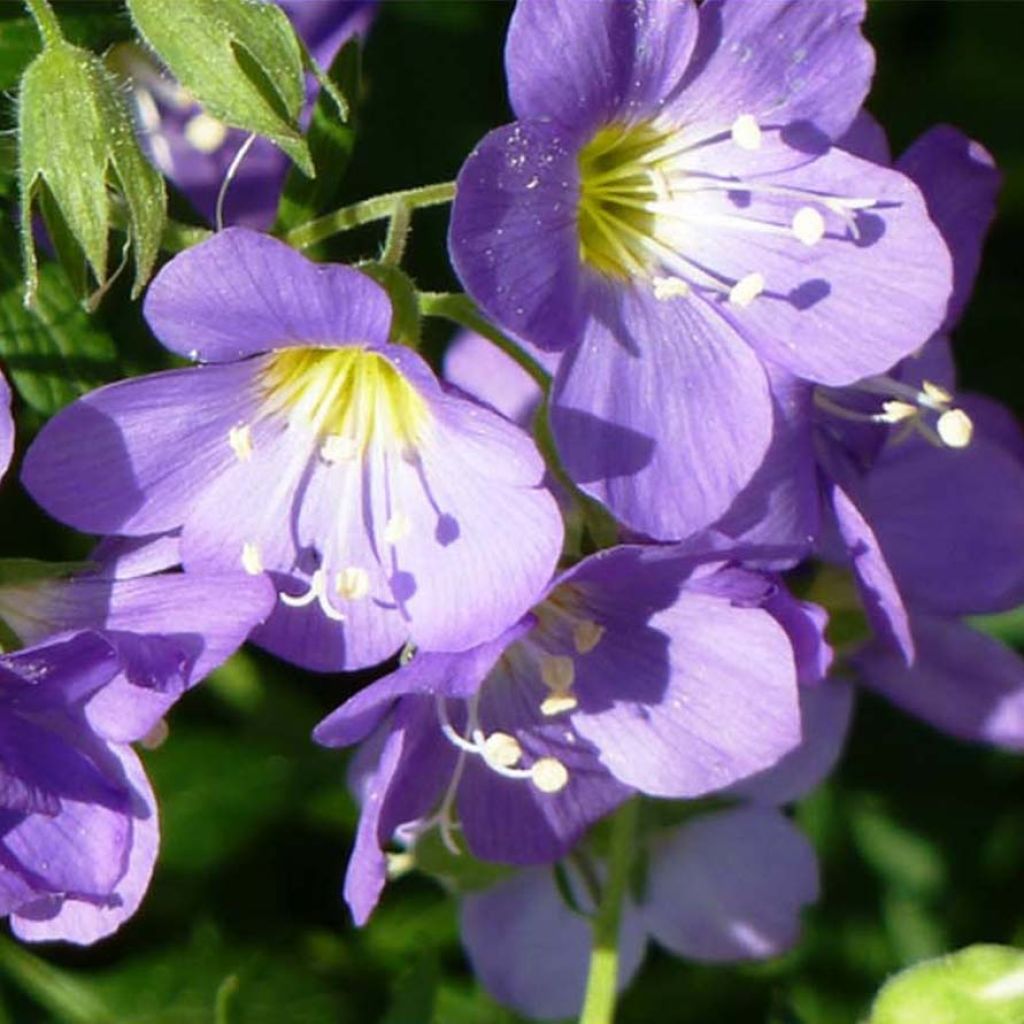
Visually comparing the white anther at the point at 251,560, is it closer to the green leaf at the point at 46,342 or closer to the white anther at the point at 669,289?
the green leaf at the point at 46,342

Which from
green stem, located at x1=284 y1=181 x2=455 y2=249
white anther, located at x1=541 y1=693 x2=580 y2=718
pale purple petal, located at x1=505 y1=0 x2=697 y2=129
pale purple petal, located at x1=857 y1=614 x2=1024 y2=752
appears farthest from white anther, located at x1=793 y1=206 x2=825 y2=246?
pale purple petal, located at x1=857 y1=614 x2=1024 y2=752

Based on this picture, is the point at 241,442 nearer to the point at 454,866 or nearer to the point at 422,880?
the point at 454,866

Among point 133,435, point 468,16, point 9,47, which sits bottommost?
point 468,16

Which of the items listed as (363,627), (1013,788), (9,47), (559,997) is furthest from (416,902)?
(9,47)

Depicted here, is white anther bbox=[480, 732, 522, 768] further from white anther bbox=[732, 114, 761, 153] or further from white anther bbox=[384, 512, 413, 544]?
white anther bbox=[732, 114, 761, 153]

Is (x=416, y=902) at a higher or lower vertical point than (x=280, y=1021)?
lower

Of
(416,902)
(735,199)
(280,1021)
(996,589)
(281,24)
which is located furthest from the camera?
(416,902)

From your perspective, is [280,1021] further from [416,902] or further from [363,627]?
[363,627]
